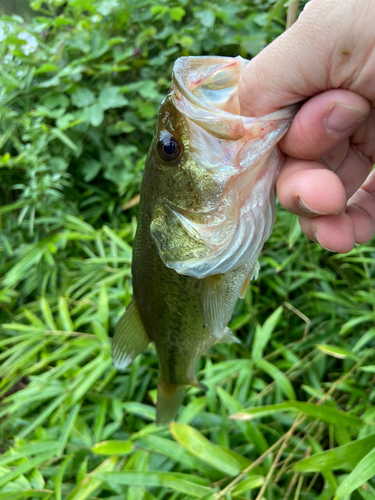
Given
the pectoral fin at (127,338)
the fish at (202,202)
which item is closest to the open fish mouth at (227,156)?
the fish at (202,202)

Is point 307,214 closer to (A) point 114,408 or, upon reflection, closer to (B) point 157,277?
(B) point 157,277


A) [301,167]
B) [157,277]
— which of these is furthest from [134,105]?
[301,167]

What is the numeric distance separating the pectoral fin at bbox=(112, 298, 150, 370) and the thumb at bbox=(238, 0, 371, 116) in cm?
66

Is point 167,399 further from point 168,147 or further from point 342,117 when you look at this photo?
point 342,117

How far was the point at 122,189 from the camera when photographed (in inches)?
89.0

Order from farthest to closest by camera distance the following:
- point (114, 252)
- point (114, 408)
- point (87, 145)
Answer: point (87, 145) → point (114, 252) → point (114, 408)

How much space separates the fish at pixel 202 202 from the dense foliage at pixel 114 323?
0.42m

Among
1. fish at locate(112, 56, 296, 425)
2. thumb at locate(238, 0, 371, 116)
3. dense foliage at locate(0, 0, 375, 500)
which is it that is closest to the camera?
thumb at locate(238, 0, 371, 116)

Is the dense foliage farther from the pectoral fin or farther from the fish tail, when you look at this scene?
the pectoral fin

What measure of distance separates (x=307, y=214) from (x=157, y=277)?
427 millimetres

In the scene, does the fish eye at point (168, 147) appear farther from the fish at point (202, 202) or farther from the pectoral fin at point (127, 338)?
the pectoral fin at point (127, 338)

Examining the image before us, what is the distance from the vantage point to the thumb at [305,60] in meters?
0.50

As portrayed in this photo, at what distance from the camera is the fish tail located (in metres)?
1.13

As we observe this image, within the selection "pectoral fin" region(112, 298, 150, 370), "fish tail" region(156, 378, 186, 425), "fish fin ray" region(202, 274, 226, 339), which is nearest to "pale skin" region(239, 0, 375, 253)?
"fish fin ray" region(202, 274, 226, 339)
